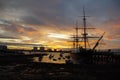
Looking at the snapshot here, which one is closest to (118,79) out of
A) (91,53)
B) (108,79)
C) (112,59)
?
(108,79)

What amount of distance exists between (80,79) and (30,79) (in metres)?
7.34

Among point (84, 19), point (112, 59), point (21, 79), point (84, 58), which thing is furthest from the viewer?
point (84, 19)

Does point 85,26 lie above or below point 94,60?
above

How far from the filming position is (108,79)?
3291 centimetres

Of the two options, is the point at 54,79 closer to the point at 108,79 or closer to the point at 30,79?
the point at 30,79

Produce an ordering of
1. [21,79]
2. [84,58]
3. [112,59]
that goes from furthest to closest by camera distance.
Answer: [84,58] → [112,59] → [21,79]

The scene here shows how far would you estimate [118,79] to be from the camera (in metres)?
→ 32.4

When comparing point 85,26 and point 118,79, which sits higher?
point 85,26

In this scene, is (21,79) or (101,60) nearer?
(21,79)

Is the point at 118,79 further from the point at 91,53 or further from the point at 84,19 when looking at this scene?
the point at 84,19

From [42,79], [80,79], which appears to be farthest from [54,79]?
[80,79]

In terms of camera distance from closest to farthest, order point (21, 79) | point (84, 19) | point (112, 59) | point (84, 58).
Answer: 1. point (21, 79)
2. point (112, 59)
3. point (84, 58)
4. point (84, 19)

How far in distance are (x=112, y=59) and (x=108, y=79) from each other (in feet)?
187

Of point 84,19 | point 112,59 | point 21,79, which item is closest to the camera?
point 21,79
